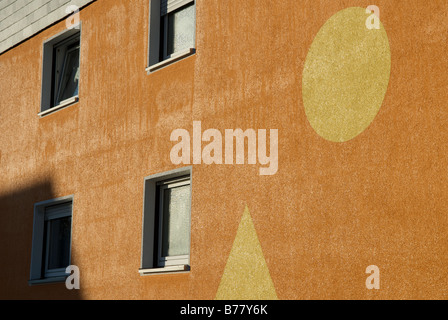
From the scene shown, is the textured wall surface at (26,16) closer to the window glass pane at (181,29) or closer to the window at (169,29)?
the window at (169,29)

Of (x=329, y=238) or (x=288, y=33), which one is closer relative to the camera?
(x=329, y=238)

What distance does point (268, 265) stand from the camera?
8156 mm

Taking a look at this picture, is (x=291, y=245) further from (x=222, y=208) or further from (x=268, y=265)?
(x=222, y=208)

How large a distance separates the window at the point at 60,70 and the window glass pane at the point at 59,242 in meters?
1.80

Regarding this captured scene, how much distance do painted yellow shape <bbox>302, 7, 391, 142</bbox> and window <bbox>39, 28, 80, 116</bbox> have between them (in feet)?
17.9

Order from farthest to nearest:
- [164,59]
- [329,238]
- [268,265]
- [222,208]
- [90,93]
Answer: [90,93] → [164,59] → [222,208] → [268,265] → [329,238]

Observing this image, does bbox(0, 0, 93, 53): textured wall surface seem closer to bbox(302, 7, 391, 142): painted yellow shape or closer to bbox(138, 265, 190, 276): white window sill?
bbox(138, 265, 190, 276): white window sill

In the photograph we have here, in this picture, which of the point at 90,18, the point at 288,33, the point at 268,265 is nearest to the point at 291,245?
the point at 268,265

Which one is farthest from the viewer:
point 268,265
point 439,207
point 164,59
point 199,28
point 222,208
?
point 164,59

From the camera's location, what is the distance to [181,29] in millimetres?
10273

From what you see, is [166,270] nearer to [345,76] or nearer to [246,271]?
[246,271]

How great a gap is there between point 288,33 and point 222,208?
6.99ft

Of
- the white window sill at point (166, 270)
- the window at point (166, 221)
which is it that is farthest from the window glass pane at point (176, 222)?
the white window sill at point (166, 270)

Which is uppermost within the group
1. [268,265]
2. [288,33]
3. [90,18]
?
[90,18]
